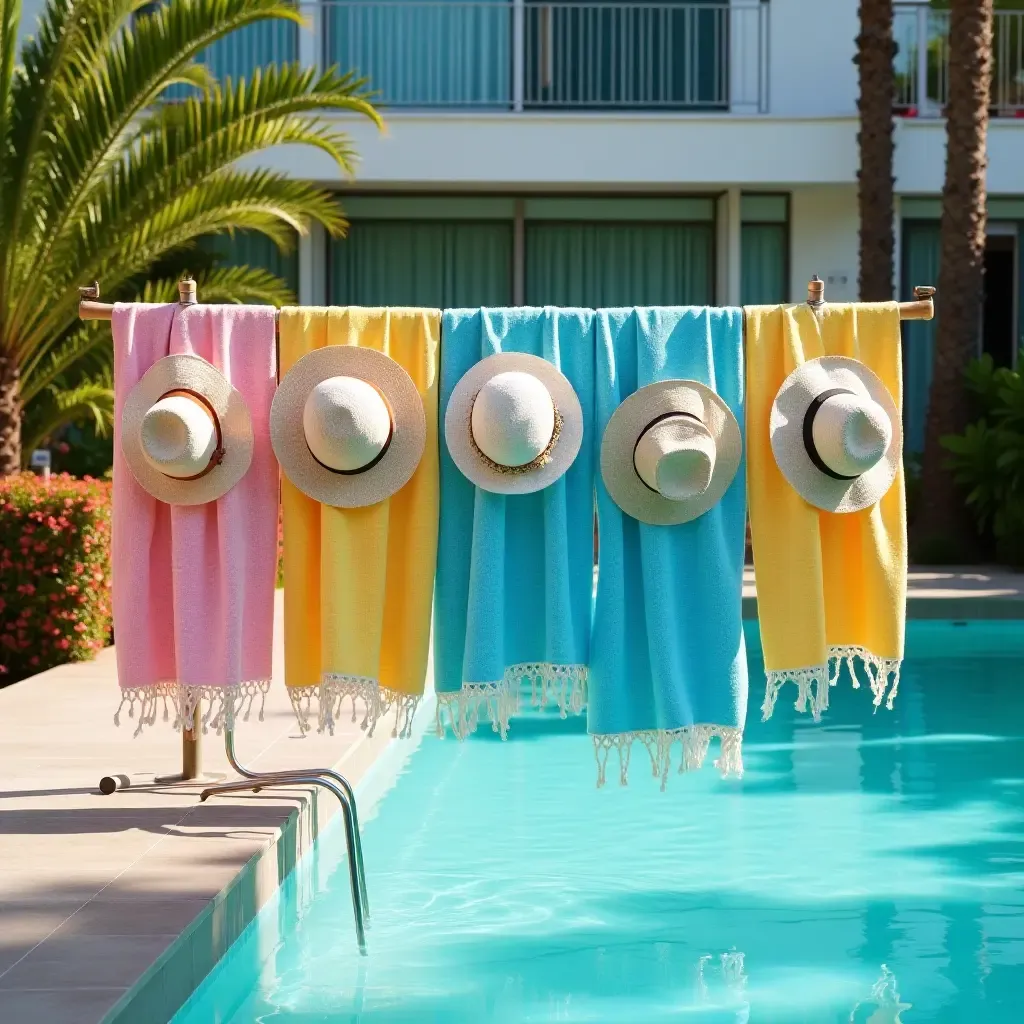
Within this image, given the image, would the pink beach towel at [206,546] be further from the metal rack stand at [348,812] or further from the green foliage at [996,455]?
the green foliage at [996,455]

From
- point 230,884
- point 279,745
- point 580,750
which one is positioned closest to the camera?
point 230,884

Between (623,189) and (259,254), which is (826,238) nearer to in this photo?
(623,189)

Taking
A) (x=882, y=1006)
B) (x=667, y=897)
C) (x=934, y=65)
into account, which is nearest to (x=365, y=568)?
(x=667, y=897)

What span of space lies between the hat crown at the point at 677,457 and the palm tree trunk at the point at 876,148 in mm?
10341

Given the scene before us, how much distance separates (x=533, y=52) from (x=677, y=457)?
44.1 feet

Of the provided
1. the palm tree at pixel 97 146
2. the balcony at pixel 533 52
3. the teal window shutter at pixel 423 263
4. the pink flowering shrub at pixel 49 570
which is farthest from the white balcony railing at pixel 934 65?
the pink flowering shrub at pixel 49 570

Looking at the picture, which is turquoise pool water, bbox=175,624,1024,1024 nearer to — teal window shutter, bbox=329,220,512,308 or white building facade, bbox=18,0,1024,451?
white building facade, bbox=18,0,1024,451

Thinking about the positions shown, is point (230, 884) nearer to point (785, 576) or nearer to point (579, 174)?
point (785, 576)

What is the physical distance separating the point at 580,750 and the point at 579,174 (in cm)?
879

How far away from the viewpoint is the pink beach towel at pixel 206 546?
4.04 metres

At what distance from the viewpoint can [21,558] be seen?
24.1ft

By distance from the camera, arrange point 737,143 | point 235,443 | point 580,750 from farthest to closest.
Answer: point 737,143 → point 580,750 → point 235,443

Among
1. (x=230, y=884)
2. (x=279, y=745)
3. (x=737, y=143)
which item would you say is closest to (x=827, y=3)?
(x=737, y=143)

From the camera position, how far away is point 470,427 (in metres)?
3.81
